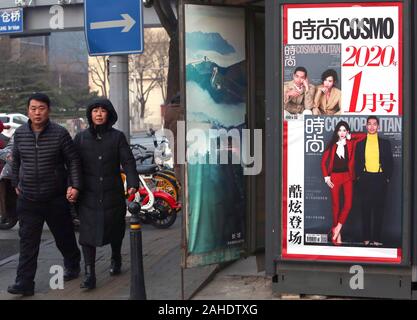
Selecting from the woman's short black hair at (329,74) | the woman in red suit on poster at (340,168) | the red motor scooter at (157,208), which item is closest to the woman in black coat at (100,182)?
the woman in red suit on poster at (340,168)

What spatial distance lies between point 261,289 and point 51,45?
6082 centimetres

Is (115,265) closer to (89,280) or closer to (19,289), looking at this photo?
(89,280)

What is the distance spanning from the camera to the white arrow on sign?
6789 mm

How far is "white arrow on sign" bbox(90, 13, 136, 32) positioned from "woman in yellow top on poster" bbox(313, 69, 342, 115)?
7.51ft

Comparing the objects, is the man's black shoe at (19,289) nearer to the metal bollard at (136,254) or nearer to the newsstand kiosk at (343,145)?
the metal bollard at (136,254)

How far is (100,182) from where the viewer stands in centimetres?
646

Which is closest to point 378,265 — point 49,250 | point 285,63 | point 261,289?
point 261,289

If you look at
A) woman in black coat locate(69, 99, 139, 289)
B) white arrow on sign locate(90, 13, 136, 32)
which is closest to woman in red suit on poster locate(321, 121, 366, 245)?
woman in black coat locate(69, 99, 139, 289)

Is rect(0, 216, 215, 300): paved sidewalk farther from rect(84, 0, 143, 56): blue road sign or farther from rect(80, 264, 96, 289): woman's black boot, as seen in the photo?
rect(84, 0, 143, 56): blue road sign

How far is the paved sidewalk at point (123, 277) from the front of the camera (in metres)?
6.22

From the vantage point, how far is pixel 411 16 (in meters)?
5.34

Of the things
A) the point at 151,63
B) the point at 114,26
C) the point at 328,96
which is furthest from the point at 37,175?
the point at 151,63

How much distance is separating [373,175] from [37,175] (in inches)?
122

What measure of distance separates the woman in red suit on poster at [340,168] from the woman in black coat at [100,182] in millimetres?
1974
